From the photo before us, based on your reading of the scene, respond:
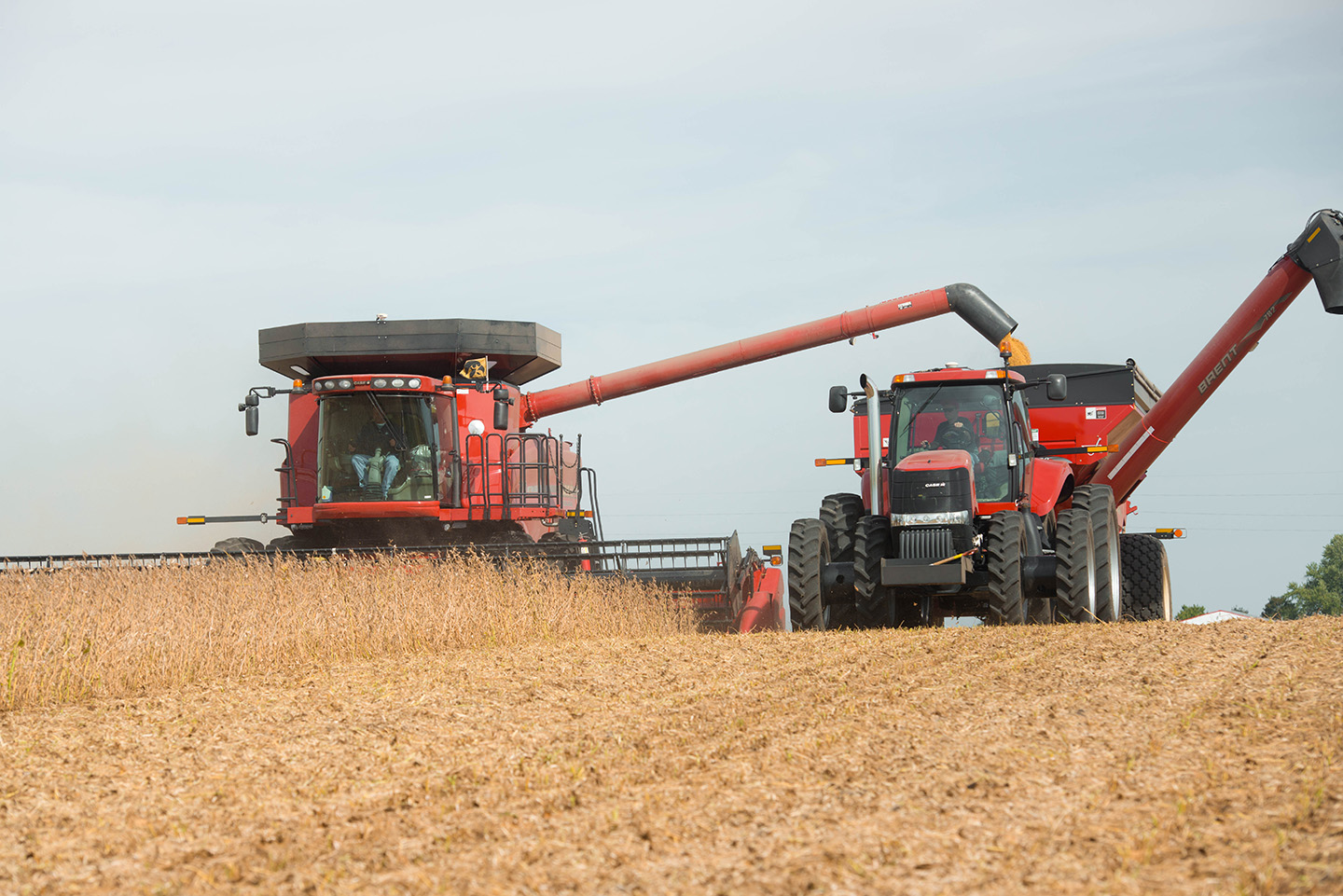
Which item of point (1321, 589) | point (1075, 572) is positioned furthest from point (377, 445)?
point (1321, 589)

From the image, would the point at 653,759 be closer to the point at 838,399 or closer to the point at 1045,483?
the point at 838,399

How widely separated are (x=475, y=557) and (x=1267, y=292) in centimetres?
752

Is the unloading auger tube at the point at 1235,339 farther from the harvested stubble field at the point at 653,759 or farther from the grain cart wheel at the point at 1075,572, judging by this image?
the harvested stubble field at the point at 653,759

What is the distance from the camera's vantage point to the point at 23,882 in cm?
345

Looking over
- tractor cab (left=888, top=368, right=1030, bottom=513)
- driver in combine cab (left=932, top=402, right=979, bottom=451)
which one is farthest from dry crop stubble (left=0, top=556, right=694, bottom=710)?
driver in combine cab (left=932, top=402, right=979, bottom=451)

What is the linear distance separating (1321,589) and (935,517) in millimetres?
67714

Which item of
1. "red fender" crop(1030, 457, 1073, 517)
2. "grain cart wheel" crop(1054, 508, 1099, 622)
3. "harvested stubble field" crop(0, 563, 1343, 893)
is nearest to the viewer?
"harvested stubble field" crop(0, 563, 1343, 893)

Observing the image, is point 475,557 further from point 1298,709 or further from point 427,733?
point 1298,709

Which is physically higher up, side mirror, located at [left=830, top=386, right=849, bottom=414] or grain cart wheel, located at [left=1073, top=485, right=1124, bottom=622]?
side mirror, located at [left=830, top=386, right=849, bottom=414]

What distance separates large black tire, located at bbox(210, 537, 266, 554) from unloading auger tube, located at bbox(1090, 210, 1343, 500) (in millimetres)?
8704

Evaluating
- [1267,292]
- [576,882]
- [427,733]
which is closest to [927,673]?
[427,733]

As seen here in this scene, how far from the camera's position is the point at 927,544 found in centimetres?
965

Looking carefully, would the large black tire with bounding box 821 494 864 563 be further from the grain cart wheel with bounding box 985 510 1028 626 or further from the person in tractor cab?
the person in tractor cab

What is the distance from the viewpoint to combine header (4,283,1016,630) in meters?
12.0
